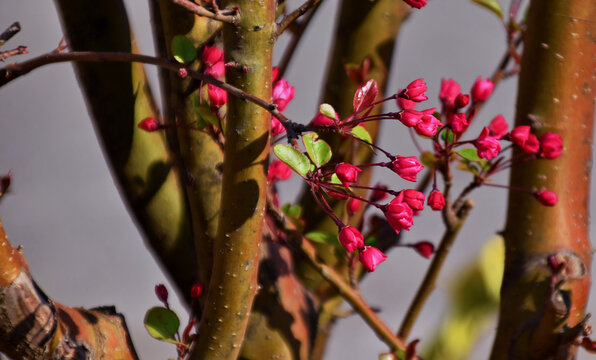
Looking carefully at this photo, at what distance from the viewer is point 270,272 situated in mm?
485

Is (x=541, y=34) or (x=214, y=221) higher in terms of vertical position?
(x=541, y=34)

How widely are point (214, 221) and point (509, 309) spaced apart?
0.23 meters

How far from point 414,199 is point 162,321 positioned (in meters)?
0.19

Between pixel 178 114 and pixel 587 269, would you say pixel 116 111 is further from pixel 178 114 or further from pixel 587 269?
pixel 587 269

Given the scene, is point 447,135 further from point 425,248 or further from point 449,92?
point 425,248

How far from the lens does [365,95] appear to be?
13.1 inches

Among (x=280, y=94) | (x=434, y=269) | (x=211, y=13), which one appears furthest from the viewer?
(x=434, y=269)

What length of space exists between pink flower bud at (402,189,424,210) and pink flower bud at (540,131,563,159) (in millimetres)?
171

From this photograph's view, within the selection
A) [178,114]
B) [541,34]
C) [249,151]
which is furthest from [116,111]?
[541,34]

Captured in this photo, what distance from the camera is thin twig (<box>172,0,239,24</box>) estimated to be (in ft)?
0.94

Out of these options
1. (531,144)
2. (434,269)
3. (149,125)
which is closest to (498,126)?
(531,144)

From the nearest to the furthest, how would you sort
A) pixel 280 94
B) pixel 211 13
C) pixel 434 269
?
pixel 211 13
pixel 280 94
pixel 434 269

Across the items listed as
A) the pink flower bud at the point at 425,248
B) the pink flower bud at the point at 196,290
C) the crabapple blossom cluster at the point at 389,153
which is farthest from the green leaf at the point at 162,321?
the pink flower bud at the point at 425,248

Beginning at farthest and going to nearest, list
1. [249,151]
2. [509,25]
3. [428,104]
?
[428,104] → [509,25] → [249,151]
